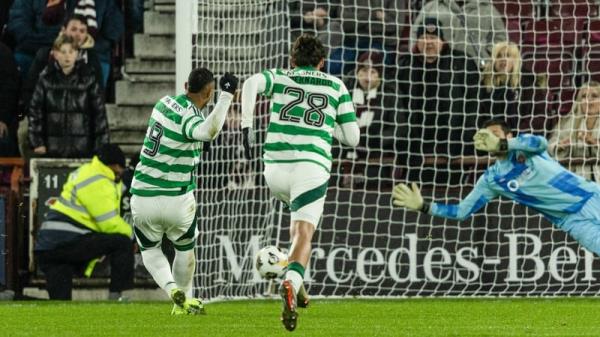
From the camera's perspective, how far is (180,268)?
446 inches

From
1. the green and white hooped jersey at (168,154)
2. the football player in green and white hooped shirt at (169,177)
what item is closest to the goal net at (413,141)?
the football player in green and white hooped shirt at (169,177)

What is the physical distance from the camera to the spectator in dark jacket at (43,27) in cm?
1658

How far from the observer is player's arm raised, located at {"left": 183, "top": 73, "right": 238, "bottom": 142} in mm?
10156

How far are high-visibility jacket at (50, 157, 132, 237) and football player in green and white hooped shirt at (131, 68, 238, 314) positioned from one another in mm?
3089

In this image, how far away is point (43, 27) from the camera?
54.5ft

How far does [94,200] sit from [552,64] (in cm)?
501

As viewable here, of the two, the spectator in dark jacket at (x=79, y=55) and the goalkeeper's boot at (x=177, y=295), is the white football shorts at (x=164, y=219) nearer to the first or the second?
the goalkeeper's boot at (x=177, y=295)

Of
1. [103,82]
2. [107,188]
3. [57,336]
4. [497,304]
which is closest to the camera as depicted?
[57,336]

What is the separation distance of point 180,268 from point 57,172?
4098mm

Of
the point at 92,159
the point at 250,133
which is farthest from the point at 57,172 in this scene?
the point at 250,133

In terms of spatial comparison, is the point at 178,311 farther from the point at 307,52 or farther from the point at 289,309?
the point at 289,309

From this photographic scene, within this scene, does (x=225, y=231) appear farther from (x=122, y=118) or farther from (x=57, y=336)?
(x=57, y=336)

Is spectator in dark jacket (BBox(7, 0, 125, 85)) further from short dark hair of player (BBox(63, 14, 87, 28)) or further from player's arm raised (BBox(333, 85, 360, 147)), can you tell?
player's arm raised (BBox(333, 85, 360, 147))

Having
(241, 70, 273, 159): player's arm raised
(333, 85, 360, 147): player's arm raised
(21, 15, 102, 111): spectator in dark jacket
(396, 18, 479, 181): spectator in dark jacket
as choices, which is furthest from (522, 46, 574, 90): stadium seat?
(241, 70, 273, 159): player's arm raised
